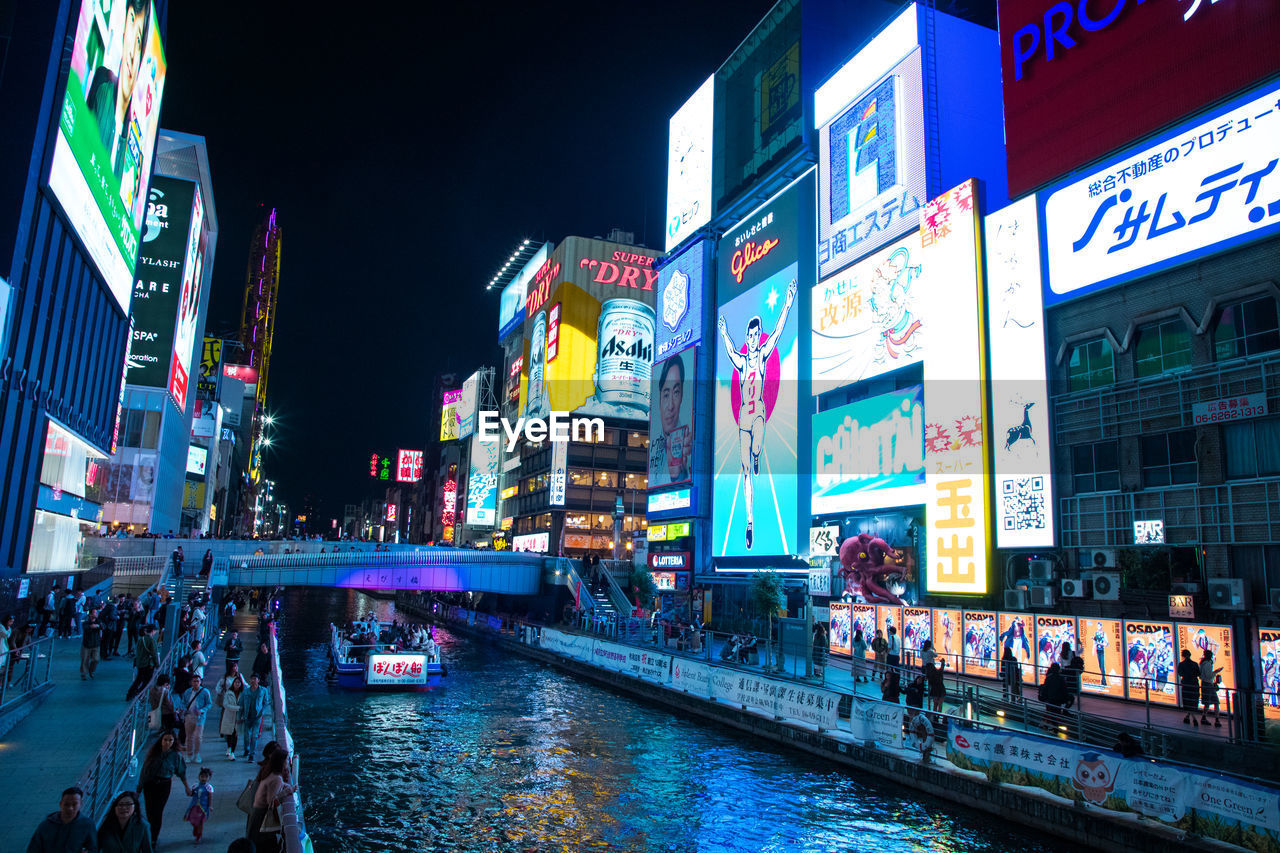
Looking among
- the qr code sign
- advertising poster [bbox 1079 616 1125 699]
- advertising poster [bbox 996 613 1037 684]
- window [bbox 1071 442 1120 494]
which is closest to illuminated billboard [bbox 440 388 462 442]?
the qr code sign

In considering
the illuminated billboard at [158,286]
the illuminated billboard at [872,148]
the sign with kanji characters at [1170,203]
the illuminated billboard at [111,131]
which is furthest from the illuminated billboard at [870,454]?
the illuminated billboard at [158,286]

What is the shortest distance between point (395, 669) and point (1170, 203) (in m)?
32.3

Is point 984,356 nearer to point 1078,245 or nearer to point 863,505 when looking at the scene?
point 1078,245

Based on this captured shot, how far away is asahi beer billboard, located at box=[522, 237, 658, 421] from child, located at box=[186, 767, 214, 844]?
82.7 metres

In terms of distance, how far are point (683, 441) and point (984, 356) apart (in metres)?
33.2

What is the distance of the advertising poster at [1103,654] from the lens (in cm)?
2500

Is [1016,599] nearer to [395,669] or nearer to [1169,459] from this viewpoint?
[1169,459]

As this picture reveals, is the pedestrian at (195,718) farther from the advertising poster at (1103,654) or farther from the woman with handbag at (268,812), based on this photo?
the advertising poster at (1103,654)

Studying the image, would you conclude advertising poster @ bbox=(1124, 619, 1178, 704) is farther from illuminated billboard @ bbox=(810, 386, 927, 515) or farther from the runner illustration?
the runner illustration

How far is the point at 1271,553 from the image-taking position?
23844mm

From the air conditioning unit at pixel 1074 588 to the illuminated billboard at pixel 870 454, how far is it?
944 centimetres

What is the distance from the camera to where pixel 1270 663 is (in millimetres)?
21922

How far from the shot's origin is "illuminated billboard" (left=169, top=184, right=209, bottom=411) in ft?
235

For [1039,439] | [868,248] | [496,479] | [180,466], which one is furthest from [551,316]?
[1039,439]
